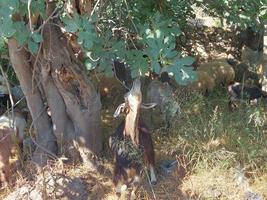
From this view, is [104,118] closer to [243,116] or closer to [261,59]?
[243,116]

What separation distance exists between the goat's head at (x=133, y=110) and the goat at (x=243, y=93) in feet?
4.91

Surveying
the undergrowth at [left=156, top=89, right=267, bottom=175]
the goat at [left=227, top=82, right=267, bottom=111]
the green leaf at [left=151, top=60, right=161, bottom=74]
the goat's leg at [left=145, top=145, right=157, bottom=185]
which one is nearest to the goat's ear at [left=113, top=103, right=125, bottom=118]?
the goat's leg at [left=145, top=145, right=157, bottom=185]

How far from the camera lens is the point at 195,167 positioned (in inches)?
131

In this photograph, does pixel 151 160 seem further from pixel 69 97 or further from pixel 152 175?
pixel 69 97

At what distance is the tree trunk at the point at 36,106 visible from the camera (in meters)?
3.24

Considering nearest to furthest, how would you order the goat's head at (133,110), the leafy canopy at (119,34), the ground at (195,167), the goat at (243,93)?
1. the leafy canopy at (119,34)
2. the goat's head at (133,110)
3. the ground at (195,167)
4. the goat at (243,93)

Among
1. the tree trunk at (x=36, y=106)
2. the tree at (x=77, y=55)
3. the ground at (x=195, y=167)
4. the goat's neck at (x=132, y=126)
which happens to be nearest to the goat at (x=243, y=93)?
the ground at (x=195, y=167)

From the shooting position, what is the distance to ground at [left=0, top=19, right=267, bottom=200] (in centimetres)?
320

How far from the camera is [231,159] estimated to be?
331cm

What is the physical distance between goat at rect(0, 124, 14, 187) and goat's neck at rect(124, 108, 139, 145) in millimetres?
911

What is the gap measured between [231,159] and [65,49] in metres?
1.41

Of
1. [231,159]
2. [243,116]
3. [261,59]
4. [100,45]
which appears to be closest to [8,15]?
[100,45]

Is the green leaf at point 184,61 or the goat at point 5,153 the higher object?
the green leaf at point 184,61

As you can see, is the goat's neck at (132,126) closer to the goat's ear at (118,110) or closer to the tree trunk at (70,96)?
the goat's ear at (118,110)
